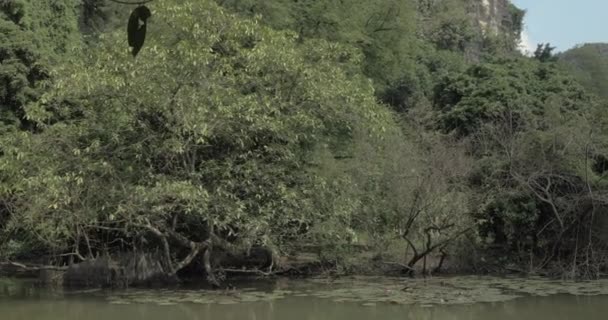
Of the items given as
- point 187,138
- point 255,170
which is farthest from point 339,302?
point 187,138

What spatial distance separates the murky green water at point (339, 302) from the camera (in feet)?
35.2

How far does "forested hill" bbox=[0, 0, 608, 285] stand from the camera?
12.3 m

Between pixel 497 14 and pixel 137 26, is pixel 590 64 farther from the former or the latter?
pixel 137 26

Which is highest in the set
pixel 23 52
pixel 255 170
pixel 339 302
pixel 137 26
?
pixel 23 52

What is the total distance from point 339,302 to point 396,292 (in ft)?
3.83

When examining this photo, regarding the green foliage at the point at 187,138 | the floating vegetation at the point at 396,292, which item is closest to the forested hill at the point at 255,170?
the green foliage at the point at 187,138

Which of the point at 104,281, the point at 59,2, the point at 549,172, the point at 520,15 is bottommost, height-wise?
the point at 104,281

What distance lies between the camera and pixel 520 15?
74.6 metres

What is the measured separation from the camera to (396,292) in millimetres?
12086

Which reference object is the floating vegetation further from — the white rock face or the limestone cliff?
the white rock face

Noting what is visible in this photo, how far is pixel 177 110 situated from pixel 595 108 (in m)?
8.89

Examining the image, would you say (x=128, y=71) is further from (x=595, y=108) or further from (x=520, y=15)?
(x=520, y=15)

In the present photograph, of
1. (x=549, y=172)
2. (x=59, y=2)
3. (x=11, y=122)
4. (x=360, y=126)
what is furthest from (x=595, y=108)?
(x=59, y=2)

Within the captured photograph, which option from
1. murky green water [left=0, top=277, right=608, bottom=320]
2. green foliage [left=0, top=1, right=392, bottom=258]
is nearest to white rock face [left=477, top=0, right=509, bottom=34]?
green foliage [left=0, top=1, right=392, bottom=258]
